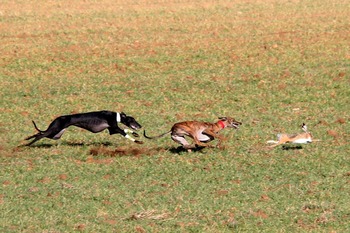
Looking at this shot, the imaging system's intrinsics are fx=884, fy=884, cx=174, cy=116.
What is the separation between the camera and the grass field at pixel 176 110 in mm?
10930

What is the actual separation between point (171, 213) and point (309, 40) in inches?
634

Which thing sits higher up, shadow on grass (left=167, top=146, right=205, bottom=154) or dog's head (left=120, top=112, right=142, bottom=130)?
dog's head (left=120, top=112, right=142, bottom=130)

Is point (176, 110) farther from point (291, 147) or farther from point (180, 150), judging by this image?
point (291, 147)

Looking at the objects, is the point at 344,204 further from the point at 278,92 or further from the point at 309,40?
the point at 309,40

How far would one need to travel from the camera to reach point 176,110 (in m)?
18.1

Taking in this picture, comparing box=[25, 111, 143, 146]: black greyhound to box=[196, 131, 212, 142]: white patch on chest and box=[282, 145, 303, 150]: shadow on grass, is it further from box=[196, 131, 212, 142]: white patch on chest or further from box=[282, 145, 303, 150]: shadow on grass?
box=[282, 145, 303, 150]: shadow on grass

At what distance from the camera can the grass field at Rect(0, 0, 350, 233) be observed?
1093cm

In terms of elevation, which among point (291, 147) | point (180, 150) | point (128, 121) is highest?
point (128, 121)

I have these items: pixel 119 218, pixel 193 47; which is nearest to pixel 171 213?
pixel 119 218

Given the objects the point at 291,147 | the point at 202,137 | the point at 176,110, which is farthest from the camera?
the point at 176,110

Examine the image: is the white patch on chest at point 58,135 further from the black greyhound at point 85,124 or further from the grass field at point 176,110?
the grass field at point 176,110

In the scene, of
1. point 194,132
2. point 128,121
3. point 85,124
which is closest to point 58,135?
point 85,124

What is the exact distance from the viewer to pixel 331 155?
13875 millimetres

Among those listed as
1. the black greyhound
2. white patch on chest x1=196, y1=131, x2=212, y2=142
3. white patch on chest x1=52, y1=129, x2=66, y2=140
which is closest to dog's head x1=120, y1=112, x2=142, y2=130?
the black greyhound
